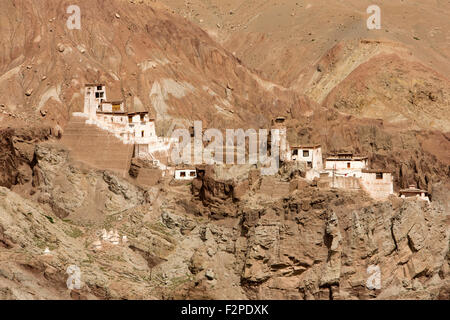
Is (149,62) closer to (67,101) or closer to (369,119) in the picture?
(67,101)

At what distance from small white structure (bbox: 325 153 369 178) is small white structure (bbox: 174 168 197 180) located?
37.9ft

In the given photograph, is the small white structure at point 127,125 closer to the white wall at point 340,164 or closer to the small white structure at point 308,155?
the small white structure at point 308,155

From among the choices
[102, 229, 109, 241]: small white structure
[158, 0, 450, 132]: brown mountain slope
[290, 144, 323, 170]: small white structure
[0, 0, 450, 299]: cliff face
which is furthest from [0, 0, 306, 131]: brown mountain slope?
[290, 144, 323, 170]: small white structure

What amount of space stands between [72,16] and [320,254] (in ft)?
157

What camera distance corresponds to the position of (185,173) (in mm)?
110375

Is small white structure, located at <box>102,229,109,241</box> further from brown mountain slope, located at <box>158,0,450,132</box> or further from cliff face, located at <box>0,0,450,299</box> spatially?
brown mountain slope, located at <box>158,0,450,132</box>

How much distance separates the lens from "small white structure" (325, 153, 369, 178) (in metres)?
106

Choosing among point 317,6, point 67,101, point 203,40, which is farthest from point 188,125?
point 317,6

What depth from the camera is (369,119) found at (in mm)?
129875

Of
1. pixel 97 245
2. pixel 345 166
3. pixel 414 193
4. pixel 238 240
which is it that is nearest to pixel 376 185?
pixel 345 166

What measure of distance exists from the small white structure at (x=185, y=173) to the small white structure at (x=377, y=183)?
14.6 metres

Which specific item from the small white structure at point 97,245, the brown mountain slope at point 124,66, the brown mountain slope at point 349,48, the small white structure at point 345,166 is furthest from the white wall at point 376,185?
the brown mountain slope at point 124,66

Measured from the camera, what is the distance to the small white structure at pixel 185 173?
110250mm
